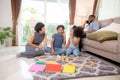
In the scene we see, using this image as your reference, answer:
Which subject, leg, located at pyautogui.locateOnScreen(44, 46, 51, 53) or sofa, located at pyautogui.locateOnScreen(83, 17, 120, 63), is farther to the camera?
leg, located at pyautogui.locateOnScreen(44, 46, 51, 53)

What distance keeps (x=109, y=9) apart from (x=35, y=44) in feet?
8.97

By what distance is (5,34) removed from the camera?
4043 mm

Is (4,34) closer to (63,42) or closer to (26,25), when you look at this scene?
(26,25)

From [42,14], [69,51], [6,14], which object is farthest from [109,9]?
[6,14]

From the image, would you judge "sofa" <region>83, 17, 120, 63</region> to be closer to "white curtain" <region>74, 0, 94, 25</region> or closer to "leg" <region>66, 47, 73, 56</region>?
"leg" <region>66, 47, 73, 56</region>

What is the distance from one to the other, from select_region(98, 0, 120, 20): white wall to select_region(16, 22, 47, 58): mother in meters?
2.38

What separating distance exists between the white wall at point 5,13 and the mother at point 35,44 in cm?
189

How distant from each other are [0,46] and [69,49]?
235 cm

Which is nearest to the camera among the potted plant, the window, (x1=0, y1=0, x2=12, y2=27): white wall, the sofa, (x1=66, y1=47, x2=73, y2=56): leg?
the sofa

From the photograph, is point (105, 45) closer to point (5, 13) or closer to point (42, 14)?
point (42, 14)

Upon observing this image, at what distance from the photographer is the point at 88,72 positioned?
1957mm

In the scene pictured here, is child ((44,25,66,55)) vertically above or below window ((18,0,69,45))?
below

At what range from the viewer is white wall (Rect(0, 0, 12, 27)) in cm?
441

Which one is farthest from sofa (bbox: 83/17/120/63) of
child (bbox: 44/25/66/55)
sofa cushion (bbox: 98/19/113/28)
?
child (bbox: 44/25/66/55)
